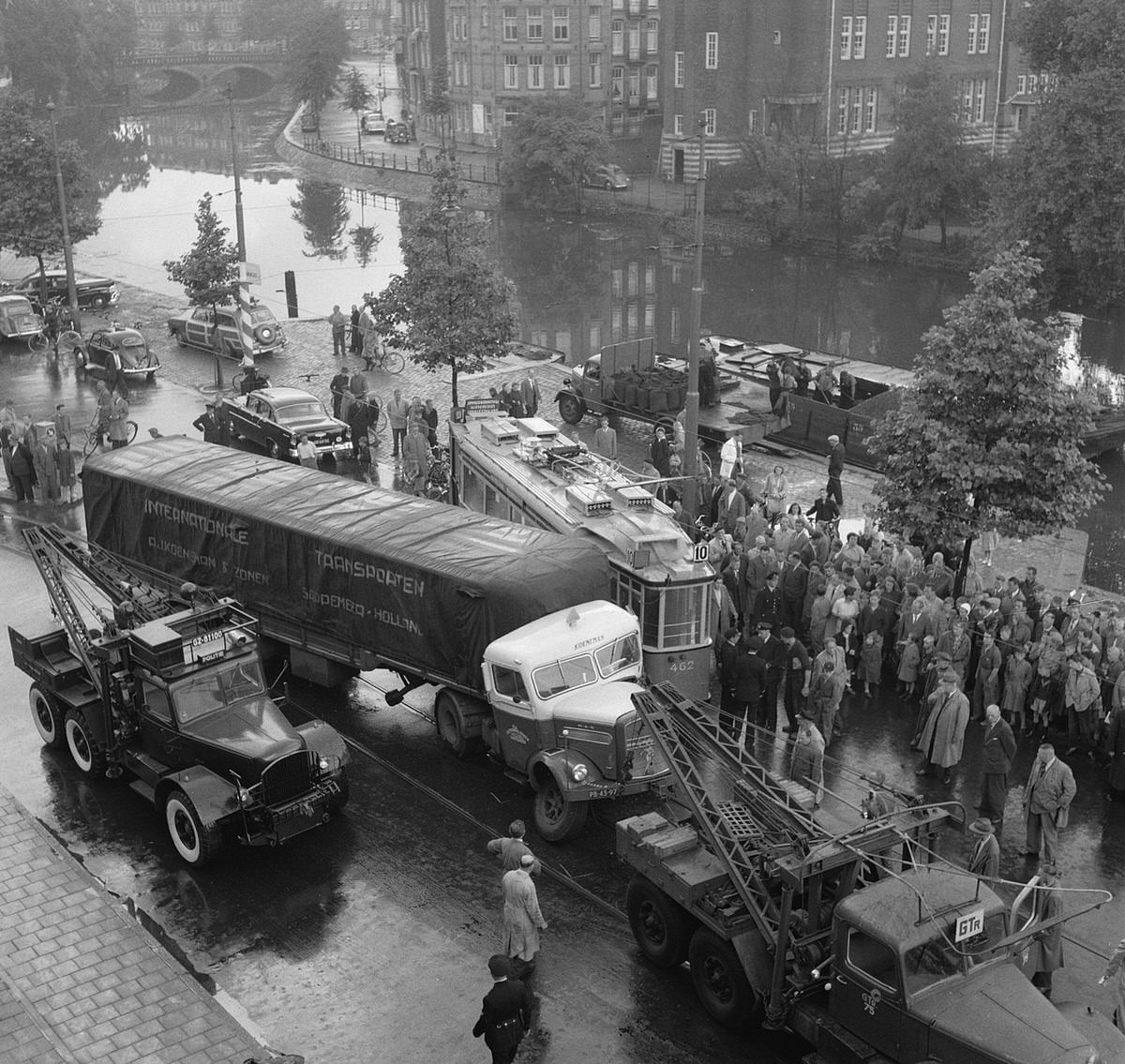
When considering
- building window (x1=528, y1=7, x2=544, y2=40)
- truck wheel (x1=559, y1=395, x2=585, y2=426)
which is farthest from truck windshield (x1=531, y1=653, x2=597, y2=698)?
building window (x1=528, y1=7, x2=544, y2=40)

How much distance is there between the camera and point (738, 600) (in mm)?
23094

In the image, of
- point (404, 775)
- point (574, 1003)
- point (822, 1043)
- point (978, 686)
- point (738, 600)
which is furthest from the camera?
point (738, 600)

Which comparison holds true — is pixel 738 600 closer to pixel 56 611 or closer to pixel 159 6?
pixel 56 611

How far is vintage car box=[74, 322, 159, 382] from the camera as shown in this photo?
40.6m

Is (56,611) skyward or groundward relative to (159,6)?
groundward

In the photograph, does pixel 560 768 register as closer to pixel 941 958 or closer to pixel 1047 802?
pixel 1047 802

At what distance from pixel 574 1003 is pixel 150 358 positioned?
31.5 meters

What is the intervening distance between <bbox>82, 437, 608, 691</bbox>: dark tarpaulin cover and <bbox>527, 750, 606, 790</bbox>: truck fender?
1.85 meters

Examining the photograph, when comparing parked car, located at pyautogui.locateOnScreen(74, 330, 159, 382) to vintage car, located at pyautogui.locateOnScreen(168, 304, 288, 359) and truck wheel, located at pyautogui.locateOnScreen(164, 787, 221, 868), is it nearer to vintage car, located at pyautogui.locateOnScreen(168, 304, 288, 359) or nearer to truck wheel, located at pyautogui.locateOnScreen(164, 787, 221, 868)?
vintage car, located at pyautogui.locateOnScreen(168, 304, 288, 359)

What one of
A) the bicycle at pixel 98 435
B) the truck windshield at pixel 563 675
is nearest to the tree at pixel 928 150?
the bicycle at pixel 98 435

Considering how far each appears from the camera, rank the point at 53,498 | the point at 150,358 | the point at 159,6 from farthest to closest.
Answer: the point at 159,6
the point at 150,358
the point at 53,498

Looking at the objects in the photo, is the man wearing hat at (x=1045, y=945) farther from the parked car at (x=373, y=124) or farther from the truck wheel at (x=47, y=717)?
the parked car at (x=373, y=124)

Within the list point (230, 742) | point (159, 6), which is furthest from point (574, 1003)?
point (159, 6)

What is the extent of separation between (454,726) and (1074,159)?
39.7 m
